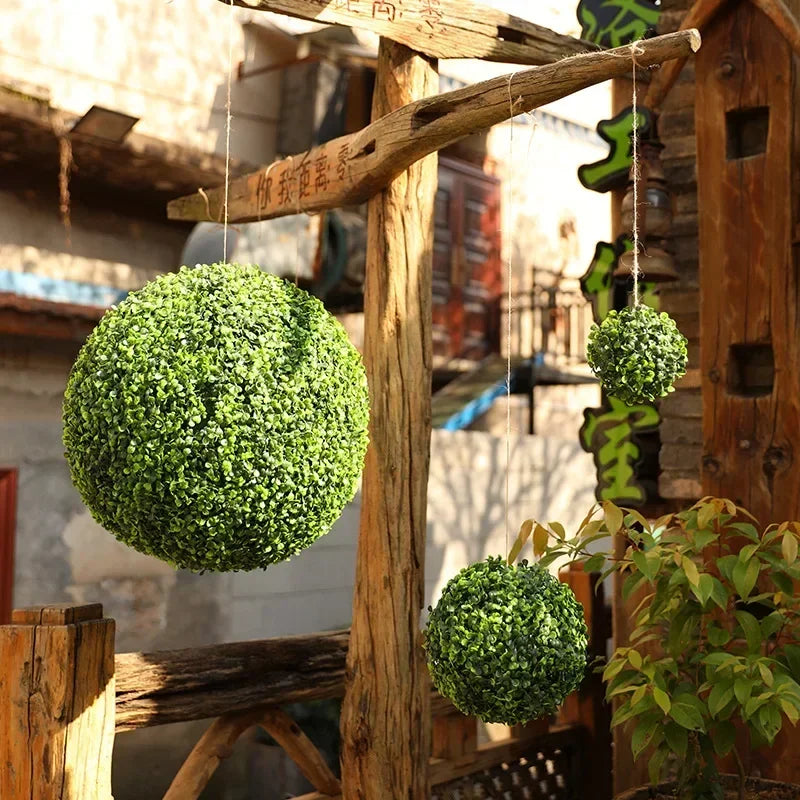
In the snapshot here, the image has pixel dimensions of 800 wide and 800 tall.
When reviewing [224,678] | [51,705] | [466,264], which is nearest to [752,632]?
[224,678]

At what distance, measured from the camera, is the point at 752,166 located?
12.6ft

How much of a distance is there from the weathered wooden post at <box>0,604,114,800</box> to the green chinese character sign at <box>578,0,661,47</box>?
3.24 m

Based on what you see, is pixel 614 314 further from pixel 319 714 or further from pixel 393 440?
pixel 319 714

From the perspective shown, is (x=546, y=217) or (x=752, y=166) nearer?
(x=752, y=166)

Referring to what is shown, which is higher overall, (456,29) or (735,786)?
(456,29)

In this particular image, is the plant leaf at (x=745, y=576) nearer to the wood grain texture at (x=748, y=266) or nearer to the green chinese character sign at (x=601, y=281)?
the wood grain texture at (x=748, y=266)

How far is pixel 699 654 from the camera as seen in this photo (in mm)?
3270

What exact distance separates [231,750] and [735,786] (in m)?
1.66

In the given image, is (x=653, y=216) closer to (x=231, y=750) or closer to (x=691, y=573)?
(x=691, y=573)

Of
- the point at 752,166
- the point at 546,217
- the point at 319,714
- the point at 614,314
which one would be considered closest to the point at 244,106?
the point at 546,217

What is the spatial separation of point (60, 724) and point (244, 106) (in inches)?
258

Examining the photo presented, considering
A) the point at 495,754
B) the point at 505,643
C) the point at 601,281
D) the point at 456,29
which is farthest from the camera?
the point at 601,281

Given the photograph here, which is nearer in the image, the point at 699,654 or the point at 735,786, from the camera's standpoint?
the point at 699,654

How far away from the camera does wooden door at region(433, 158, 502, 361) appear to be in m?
9.87
